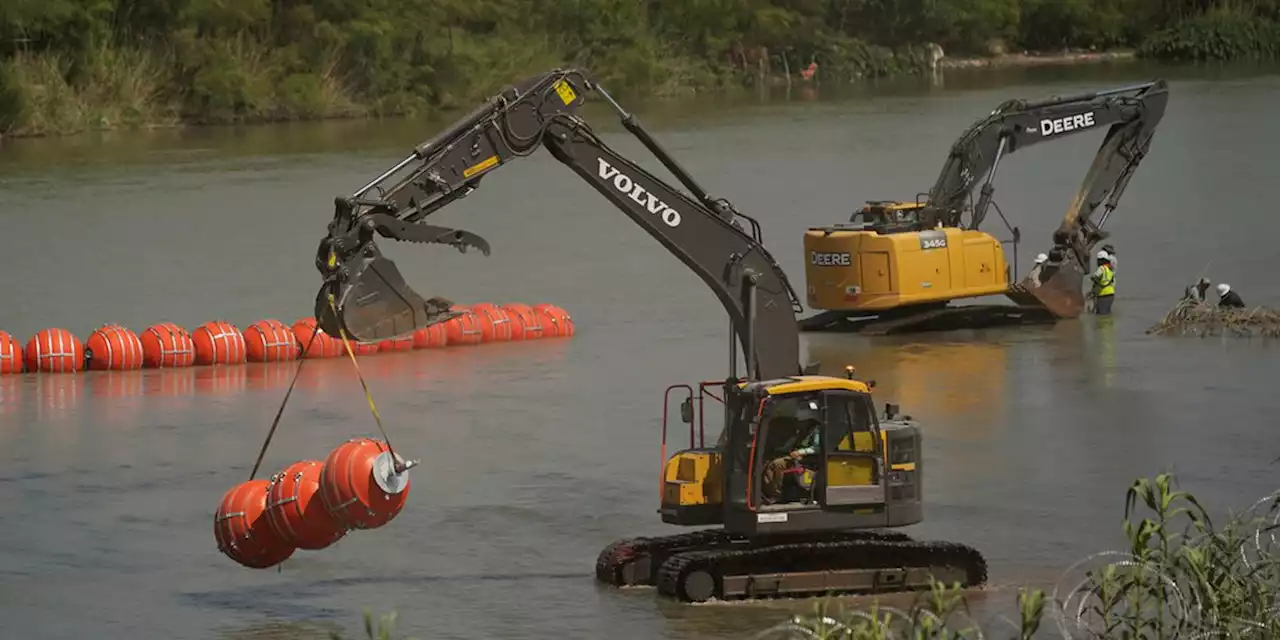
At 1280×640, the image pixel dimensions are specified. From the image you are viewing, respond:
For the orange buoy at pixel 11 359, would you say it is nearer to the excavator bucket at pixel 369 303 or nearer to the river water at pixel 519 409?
the river water at pixel 519 409

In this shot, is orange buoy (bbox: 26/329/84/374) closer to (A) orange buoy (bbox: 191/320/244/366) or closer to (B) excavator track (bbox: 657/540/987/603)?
(A) orange buoy (bbox: 191/320/244/366)

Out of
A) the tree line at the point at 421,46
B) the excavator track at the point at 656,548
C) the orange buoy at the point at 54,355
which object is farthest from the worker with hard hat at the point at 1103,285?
the tree line at the point at 421,46

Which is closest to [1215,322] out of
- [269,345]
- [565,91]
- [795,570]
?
[269,345]

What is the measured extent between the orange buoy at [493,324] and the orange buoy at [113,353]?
22.9 feet

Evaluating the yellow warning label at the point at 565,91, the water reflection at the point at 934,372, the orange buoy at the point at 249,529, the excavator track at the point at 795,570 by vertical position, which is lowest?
the excavator track at the point at 795,570

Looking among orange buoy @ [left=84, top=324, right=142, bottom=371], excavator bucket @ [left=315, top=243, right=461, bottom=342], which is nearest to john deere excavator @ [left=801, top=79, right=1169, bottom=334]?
orange buoy @ [left=84, top=324, right=142, bottom=371]

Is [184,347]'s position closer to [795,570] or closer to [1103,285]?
[1103,285]

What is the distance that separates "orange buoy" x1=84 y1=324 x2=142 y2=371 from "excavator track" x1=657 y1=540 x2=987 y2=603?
71.6 ft

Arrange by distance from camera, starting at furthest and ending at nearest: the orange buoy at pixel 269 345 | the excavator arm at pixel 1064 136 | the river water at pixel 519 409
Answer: the excavator arm at pixel 1064 136
the orange buoy at pixel 269 345
the river water at pixel 519 409

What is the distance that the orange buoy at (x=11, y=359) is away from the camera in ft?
152

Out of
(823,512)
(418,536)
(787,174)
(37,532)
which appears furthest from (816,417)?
(787,174)

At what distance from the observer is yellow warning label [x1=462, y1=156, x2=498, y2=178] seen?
26391 millimetres

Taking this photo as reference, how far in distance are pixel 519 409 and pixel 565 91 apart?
16089 millimetres

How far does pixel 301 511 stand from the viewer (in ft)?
87.1
